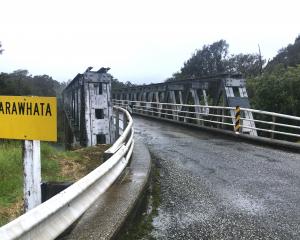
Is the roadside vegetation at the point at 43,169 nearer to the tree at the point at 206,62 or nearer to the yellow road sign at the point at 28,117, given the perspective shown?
the yellow road sign at the point at 28,117

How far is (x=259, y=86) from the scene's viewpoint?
39.4 meters

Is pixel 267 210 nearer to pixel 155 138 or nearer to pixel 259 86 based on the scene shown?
pixel 155 138

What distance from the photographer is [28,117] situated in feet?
14.6

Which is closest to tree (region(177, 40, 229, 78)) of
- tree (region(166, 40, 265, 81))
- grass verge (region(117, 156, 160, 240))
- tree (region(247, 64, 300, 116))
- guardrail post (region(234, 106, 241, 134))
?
tree (region(166, 40, 265, 81))

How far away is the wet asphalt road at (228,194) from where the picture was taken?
571cm

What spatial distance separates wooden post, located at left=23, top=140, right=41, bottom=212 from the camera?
4.60 meters

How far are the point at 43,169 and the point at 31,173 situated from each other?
552 cm

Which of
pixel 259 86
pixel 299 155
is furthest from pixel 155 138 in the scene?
pixel 259 86

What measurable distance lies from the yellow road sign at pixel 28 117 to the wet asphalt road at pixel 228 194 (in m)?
1.86

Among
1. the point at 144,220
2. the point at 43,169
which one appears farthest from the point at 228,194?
the point at 43,169

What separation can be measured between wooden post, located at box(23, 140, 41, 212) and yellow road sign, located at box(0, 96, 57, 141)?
0.15 meters

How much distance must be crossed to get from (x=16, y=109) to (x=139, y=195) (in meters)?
2.76

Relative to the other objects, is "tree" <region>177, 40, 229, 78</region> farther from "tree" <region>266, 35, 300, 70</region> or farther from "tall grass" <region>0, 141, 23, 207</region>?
"tall grass" <region>0, 141, 23, 207</region>

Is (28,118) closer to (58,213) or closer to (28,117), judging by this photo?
(28,117)
